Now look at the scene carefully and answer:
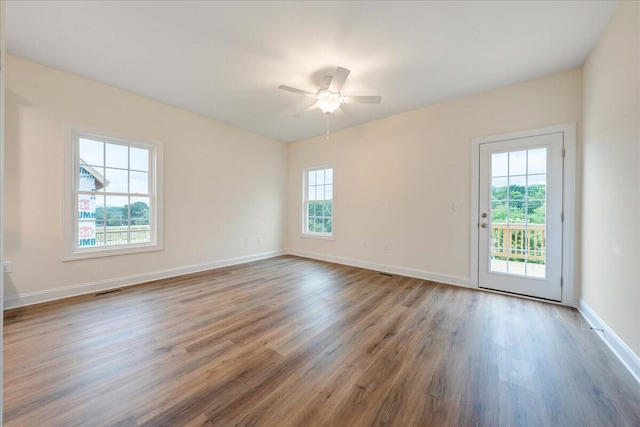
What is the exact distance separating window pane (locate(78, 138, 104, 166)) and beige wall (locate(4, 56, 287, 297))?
0.22 metres

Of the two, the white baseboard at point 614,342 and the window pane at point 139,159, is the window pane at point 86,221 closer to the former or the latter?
the window pane at point 139,159

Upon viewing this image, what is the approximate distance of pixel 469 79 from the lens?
3.01 m

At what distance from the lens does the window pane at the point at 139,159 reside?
3570 mm

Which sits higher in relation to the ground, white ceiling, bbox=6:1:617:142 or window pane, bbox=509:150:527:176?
white ceiling, bbox=6:1:617:142

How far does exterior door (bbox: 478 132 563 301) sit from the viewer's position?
9.55 feet

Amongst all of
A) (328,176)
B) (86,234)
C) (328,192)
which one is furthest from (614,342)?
(86,234)

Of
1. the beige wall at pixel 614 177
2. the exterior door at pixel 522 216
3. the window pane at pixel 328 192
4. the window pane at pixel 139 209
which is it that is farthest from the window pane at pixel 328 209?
the beige wall at pixel 614 177

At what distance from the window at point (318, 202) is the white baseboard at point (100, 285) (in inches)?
69.2

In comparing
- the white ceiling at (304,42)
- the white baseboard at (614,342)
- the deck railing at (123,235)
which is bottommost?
the white baseboard at (614,342)

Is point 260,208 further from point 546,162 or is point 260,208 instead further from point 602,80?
point 602,80

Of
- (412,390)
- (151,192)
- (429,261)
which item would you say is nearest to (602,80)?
(429,261)

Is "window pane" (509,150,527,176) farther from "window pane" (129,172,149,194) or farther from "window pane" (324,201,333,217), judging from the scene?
"window pane" (129,172,149,194)

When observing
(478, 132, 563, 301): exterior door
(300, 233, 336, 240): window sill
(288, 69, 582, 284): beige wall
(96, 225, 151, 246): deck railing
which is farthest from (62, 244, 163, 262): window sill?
(478, 132, 563, 301): exterior door

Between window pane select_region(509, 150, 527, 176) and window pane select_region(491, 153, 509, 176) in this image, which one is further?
window pane select_region(491, 153, 509, 176)
